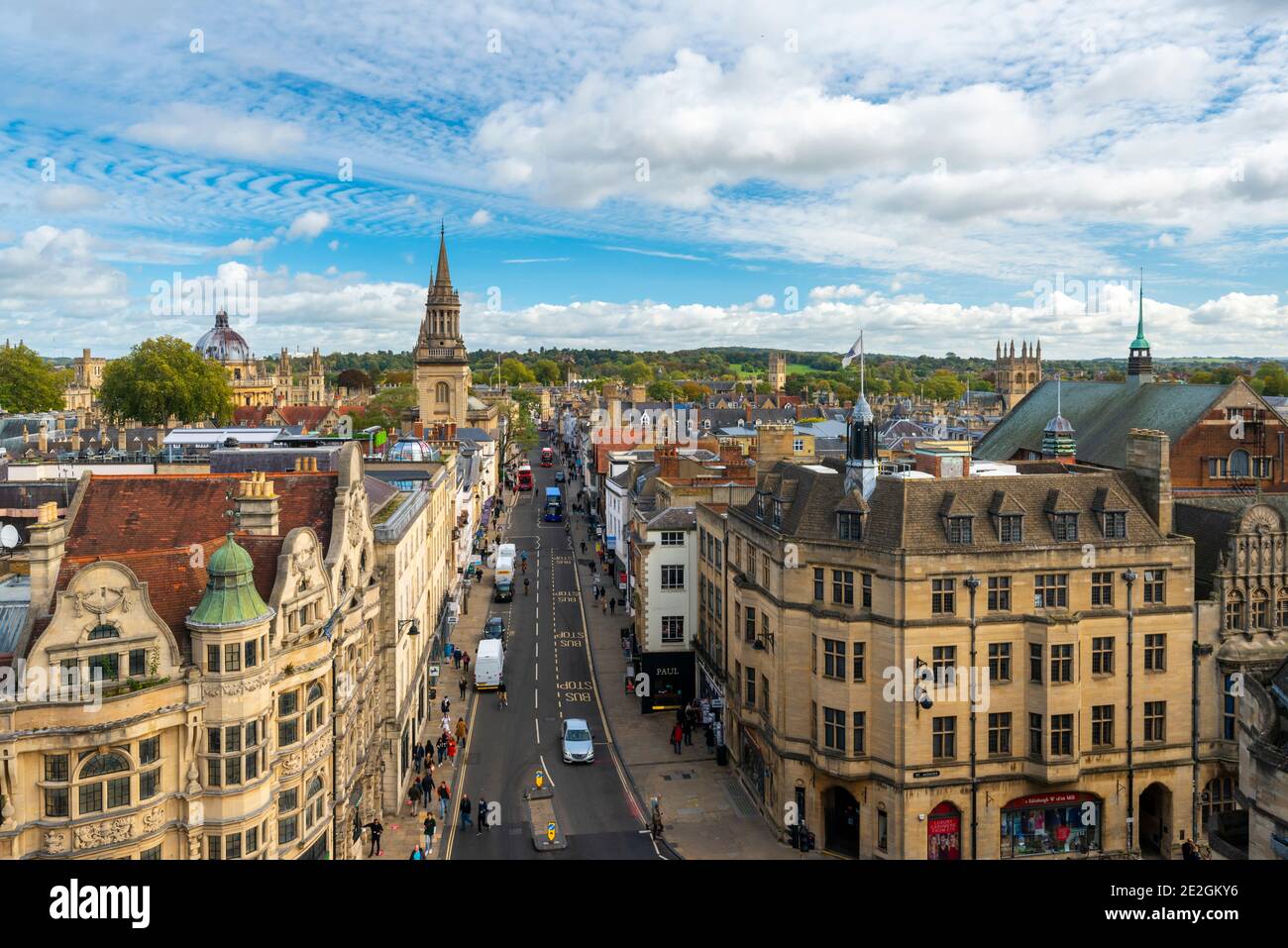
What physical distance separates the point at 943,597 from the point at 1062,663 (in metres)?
4.93

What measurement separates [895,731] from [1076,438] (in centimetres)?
3623

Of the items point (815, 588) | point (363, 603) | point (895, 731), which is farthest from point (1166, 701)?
point (363, 603)

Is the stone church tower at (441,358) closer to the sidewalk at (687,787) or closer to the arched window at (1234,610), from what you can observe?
the sidewalk at (687,787)

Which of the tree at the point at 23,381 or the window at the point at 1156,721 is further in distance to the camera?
Answer: the tree at the point at 23,381

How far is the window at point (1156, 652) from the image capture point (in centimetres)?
3556

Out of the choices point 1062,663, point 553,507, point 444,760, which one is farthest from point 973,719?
point 553,507

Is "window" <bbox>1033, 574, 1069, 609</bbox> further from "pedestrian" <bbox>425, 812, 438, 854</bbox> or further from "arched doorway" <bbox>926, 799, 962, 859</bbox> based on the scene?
"pedestrian" <bbox>425, 812, 438, 854</bbox>

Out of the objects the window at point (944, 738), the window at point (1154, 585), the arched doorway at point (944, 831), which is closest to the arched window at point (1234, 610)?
the window at point (1154, 585)

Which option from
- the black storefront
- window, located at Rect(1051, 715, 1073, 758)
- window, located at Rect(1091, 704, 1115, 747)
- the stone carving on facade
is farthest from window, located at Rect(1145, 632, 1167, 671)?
the stone carving on facade

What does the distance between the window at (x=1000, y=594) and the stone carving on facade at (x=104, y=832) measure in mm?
26924

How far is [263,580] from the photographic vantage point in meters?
26.4
